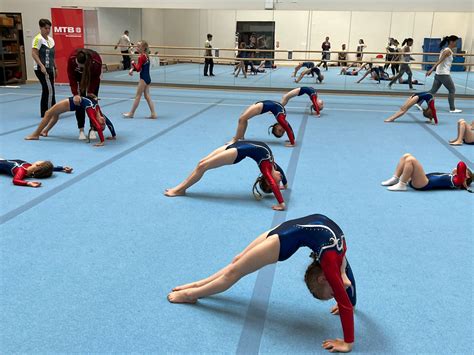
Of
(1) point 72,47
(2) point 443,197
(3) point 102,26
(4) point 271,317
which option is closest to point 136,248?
(4) point 271,317

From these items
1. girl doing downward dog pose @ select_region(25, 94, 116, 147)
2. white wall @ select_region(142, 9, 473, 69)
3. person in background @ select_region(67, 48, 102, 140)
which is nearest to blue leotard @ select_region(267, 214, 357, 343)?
girl doing downward dog pose @ select_region(25, 94, 116, 147)

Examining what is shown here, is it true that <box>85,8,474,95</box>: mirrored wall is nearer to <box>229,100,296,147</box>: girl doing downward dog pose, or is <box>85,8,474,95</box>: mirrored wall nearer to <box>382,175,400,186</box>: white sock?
<box>229,100,296,147</box>: girl doing downward dog pose

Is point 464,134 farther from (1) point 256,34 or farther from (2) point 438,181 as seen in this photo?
(1) point 256,34

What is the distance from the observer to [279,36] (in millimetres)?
19578

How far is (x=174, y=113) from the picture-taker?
31.8 ft

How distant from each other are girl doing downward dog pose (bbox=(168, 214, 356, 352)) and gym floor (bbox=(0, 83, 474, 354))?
0.86 ft

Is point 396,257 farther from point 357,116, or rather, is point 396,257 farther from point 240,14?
point 240,14

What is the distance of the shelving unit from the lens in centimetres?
1330

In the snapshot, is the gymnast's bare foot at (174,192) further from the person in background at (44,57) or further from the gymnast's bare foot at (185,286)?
the person in background at (44,57)

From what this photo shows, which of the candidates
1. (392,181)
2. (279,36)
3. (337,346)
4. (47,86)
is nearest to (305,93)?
(392,181)

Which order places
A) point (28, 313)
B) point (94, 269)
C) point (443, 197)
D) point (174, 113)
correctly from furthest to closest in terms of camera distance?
1. point (174, 113)
2. point (443, 197)
3. point (94, 269)
4. point (28, 313)

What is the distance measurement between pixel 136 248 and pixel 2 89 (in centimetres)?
1134

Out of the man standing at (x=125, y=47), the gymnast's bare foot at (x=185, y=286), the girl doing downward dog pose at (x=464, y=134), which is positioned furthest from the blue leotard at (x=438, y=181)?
the man standing at (x=125, y=47)

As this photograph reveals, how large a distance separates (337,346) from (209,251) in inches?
53.8
